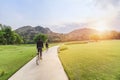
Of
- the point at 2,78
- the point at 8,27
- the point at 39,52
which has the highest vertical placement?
the point at 8,27

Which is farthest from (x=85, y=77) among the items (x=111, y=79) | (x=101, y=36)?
(x=101, y=36)

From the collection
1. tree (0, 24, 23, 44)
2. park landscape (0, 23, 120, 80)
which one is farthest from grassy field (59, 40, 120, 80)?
tree (0, 24, 23, 44)

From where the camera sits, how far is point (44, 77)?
11688mm

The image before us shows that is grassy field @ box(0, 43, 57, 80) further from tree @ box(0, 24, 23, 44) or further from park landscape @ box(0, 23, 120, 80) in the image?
tree @ box(0, 24, 23, 44)

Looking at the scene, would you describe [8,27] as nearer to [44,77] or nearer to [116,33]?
[116,33]

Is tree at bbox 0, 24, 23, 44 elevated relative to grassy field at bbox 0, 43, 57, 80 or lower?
elevated

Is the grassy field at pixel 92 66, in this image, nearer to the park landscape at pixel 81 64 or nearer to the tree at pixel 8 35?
the park landscape at pixel 81 64

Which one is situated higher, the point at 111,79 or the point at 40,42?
the point at 40,42

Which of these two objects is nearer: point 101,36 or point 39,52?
point 39,52

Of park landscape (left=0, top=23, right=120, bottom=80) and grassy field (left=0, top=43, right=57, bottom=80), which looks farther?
grassy field (left=0, top=43, right=57, bottom=80)

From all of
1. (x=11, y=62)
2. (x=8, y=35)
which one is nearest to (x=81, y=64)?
(x=11, y=62)

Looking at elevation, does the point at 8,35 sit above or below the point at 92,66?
above

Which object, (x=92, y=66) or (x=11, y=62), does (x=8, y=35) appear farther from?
(x=92, y=66)

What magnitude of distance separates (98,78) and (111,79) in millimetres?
774
